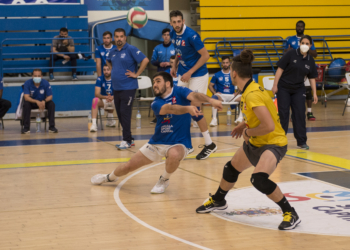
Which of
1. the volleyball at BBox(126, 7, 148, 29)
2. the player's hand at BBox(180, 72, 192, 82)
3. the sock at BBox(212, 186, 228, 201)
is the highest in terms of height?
the volleyball at BBox(126, 7, 148, 29)

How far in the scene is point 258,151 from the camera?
4215 millimetres

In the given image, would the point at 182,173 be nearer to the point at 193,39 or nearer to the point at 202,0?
the point at 193,39

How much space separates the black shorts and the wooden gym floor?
55 cm

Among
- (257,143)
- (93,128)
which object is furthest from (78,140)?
(257,143)

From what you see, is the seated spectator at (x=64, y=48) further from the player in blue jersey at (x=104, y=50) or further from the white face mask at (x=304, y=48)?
the white face mask at (x=304, y=48)

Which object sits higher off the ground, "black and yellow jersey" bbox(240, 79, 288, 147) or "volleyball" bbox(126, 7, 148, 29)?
"volleyball" bbox(126, 7, 148, 29)

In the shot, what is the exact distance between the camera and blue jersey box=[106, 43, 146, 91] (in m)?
8.35

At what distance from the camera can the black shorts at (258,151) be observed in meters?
4.14

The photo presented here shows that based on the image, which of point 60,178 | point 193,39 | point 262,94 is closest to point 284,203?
point 262,94

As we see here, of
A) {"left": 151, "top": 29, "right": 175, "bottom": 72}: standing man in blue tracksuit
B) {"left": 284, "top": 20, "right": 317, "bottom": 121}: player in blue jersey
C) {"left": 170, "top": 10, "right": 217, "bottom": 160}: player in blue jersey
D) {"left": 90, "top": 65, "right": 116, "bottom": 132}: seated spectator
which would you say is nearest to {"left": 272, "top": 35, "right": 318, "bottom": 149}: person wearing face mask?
{"left": 170, "top": 10, "right": 217, "bottom": 160}: player in blue jersey

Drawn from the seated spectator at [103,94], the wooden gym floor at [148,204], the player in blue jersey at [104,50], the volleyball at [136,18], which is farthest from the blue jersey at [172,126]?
the player in blue jersey at [104,50]

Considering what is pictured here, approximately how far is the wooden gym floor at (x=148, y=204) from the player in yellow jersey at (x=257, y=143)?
0.19 meters

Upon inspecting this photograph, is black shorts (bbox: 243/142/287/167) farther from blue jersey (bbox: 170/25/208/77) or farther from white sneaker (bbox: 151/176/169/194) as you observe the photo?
blue jersey (bbox: 170/25/208/77)

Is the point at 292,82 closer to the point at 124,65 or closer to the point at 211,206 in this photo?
the point at 124,65
